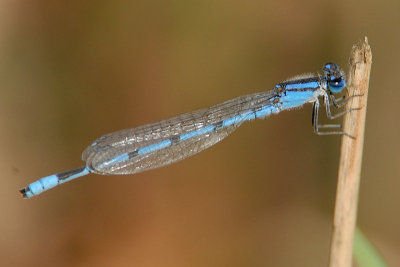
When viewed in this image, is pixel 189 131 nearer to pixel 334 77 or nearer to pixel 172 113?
pixel 172 113

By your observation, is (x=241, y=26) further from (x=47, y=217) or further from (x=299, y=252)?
(x=47, y=217)

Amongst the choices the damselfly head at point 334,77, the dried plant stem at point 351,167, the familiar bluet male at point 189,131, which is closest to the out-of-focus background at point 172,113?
the familiar bluet male at point 189,131

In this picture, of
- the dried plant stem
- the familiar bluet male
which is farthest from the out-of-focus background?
the dried plant stem

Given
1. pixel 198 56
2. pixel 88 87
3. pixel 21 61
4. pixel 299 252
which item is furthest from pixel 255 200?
pixel 21 61

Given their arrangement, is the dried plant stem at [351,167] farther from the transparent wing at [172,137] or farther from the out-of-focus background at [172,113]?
the transparent wing at [172,137]

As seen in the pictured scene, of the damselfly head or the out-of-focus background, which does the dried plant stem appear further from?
the out-of-focus background
